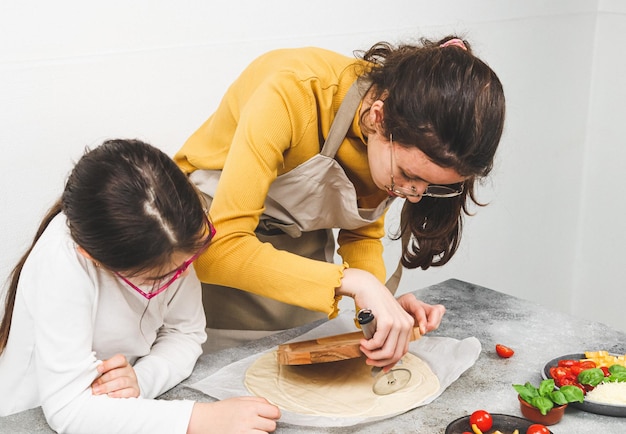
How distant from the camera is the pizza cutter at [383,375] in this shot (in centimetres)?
133

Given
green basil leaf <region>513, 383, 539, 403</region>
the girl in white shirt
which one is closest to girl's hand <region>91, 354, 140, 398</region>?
the girl in white shirt

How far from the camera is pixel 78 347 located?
121cm

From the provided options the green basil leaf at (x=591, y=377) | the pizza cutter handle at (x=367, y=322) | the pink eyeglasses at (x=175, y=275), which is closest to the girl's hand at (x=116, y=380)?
the pink eyeglasses at (x=175, y=275)

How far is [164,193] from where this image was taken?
116 centimetres

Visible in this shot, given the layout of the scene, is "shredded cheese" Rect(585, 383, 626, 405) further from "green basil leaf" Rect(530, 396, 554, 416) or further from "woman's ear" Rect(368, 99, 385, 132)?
"woman's ear" Rect(368, 99, 385, 132)

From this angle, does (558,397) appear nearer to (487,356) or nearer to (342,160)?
(487,356)

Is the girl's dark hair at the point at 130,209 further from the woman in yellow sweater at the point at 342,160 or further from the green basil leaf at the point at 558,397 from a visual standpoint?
the green basil leaf at the point at 558,397

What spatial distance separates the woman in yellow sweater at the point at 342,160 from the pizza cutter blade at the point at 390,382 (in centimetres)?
5

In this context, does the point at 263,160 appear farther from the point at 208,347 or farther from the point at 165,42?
the point at 165,42

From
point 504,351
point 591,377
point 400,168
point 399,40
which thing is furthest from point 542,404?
point 399,40

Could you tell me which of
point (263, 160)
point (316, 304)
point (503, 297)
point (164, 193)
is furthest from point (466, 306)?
point (164, 193)

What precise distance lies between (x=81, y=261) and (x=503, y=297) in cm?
95

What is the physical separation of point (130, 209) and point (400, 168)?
1.56 feet

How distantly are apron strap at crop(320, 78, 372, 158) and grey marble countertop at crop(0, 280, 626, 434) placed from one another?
1.28 feet
